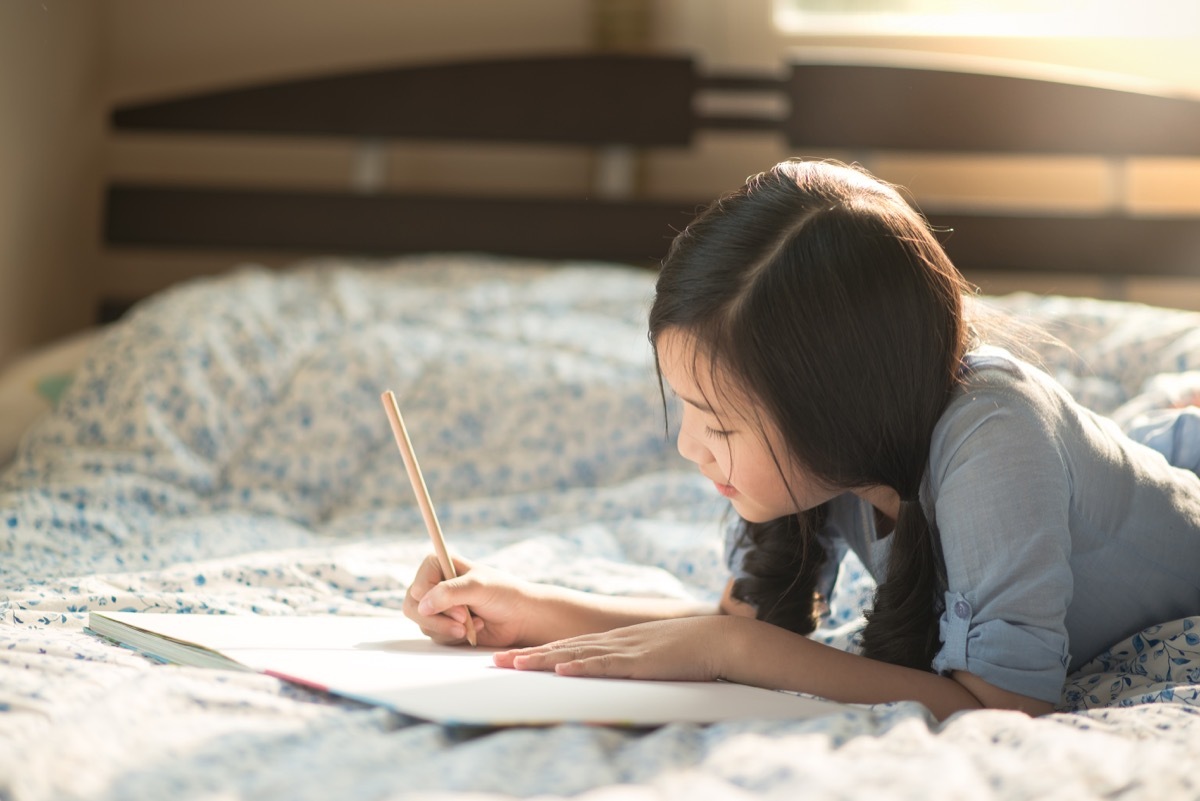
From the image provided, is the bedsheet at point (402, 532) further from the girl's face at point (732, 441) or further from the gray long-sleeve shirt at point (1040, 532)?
the girl's face at point (732, 441)

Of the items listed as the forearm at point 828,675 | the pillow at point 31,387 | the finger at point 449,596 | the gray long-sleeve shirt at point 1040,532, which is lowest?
the pillow at point 31,387

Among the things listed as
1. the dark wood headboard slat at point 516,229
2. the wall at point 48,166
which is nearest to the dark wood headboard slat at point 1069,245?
the dark wood headboard slat at point 516,229

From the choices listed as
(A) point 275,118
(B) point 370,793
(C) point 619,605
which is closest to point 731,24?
(A) point 275,118

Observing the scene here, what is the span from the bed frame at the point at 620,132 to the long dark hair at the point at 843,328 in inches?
47.5

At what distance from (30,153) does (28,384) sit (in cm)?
59

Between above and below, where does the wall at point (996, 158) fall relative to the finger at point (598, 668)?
above

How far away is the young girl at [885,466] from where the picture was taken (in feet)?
2.48

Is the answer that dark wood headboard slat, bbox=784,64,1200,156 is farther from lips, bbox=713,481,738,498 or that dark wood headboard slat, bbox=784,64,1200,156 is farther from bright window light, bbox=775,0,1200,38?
lips, bbox=713,481,738,498

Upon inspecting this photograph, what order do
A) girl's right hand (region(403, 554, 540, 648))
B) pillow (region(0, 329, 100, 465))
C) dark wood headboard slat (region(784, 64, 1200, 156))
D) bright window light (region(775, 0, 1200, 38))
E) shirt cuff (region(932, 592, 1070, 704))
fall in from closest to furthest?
shirt cuff (region(932, 592, 1070, 704)), girl's right hand (region(403, 554, 540, 648)), pillow (region(0, 329, 100, 465)), dark wood headboard slat (region(784, 64, 1200, 156)), bright window light (region(775, 0, 1200, 38))

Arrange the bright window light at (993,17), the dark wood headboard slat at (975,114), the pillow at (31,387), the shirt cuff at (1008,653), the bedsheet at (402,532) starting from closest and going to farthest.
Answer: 1. the bedsheet at (402,532)
2. the shirt cuff at (1008,653)
3. the pillow at (31,387)
4. the dark wood headboard slat at (975,114)
5. the bright window light at (993,17)

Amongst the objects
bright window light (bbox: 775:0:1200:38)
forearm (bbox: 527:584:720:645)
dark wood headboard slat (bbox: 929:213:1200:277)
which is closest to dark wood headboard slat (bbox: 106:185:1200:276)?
dark wood headboard slat (bbox: 929:213:1200:277)

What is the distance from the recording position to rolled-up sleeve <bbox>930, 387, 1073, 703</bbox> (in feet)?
2.43

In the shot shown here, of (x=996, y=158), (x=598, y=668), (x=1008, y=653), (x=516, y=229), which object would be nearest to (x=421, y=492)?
(x=598, y=668)

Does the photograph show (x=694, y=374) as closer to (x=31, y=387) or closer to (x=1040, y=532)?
(x=1040, y=532)
